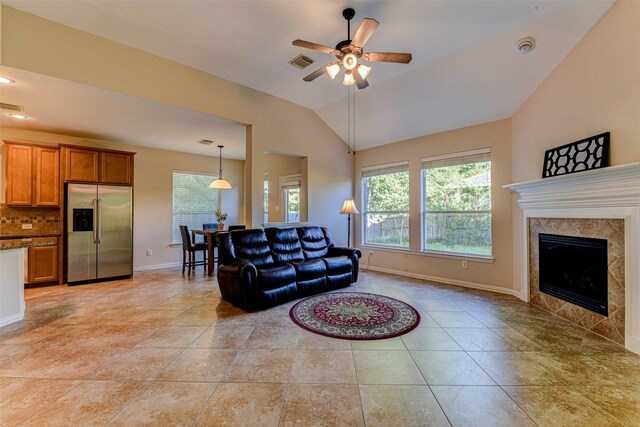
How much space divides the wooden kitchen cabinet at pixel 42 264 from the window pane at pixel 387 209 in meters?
5.79

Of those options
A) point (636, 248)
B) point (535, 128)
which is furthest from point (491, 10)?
point (636, 248)

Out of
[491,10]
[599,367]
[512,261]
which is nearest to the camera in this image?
[599,367]

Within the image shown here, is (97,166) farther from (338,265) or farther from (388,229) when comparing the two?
(388,229)

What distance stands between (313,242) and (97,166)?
413 cm

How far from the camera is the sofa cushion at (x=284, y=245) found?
4.23 m

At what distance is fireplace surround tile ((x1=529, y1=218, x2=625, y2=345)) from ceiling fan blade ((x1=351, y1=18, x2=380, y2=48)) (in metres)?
3.00

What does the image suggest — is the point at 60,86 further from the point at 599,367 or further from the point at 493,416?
the point at 599,367

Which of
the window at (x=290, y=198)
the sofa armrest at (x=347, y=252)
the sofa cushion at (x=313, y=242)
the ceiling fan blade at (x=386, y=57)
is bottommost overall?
the sofa armrest at (x=347, y=252)

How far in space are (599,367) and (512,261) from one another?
7.04 feet

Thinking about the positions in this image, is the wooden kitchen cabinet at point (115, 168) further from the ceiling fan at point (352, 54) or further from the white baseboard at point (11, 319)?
the ceiling fan at point (352, 54)

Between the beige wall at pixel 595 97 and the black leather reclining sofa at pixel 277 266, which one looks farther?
the black leather reclining sofa at pixel 277 266

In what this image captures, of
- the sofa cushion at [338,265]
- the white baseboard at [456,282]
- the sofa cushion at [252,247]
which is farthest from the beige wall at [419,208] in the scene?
the sofa cushion at [252,247]

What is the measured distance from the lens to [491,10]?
2.76 m

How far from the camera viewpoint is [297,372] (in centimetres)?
209
